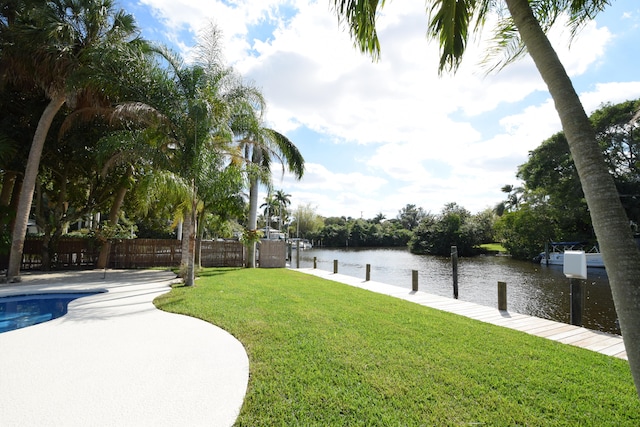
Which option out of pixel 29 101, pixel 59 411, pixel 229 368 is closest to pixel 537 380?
pixel 229 368

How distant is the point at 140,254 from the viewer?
51.5 feet

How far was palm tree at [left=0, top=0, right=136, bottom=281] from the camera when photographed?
9.45 meters

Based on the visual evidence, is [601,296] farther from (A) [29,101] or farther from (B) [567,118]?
(A) [29,101]

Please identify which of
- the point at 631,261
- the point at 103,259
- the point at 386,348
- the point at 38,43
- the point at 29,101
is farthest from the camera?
the point at 103,259

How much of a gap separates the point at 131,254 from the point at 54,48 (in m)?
9.15

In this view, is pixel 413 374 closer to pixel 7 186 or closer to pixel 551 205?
pixel 7 186

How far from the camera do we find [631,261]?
1868 millimetres

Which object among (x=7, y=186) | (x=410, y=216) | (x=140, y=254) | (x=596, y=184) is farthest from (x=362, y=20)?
(x=410, y=216)

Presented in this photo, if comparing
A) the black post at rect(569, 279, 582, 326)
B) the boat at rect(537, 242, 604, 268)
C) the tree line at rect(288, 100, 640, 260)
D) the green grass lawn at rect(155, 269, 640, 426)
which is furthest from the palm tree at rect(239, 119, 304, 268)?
the boat at rect(537, 242, 604, 268)

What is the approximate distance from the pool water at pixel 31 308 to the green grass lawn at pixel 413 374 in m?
3.53

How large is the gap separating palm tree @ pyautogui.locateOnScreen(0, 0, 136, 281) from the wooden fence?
3874 mm

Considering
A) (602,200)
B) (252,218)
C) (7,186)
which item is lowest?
(602,200)

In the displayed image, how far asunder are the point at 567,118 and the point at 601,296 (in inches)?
575

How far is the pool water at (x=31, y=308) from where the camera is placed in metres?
6.84
